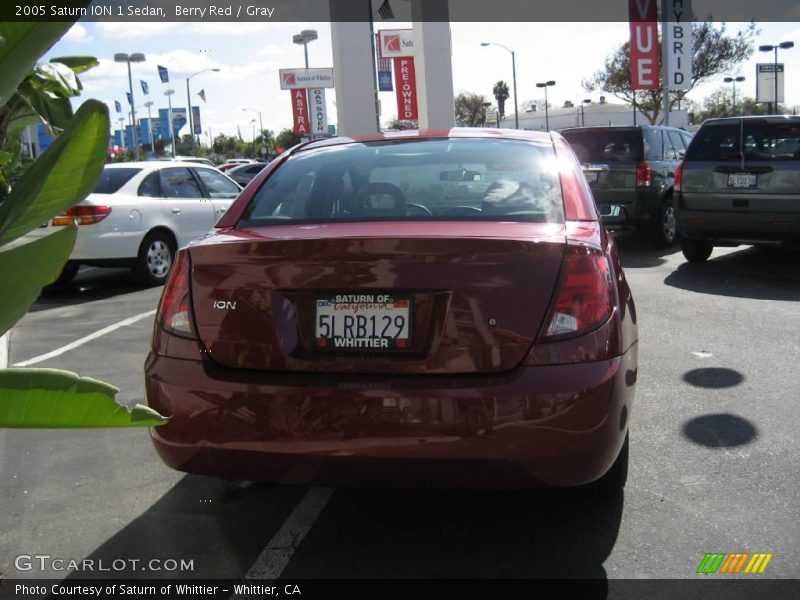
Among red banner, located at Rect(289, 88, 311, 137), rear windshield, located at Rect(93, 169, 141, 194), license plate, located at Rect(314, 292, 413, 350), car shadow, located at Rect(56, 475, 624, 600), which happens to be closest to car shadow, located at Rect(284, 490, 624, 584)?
car shadow, located at Rect(56, 475, 624, 600)

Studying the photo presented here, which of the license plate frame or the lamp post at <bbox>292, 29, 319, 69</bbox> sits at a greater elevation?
the lamp post at <bbox>292, 29, 319, 69</bbox>

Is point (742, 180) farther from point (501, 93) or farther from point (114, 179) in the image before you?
point (501, 93)

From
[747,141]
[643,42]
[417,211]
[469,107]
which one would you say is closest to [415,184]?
[417,211]

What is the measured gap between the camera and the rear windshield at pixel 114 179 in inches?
378

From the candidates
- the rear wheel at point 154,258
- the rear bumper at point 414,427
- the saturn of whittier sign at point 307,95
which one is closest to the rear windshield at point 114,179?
the rear wheel at point 154,258

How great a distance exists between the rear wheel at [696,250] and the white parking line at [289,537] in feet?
24.8

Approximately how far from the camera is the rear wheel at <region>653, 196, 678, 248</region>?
37.4ft

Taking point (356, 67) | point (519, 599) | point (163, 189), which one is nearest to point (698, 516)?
point (519, 599)

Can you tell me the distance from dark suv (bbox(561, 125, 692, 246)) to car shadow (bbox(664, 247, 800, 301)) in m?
1.15

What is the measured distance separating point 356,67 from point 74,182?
2286 cm

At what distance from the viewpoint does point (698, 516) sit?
315 centimetres

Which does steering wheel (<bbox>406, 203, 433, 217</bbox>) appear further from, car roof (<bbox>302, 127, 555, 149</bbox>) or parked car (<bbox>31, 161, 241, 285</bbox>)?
parked car (<bbox>31, 161, 241, 285</bbox>)

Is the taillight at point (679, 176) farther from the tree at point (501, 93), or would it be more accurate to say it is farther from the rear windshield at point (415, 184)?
the tree at point (501, 93)

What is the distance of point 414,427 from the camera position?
2.56 metres
